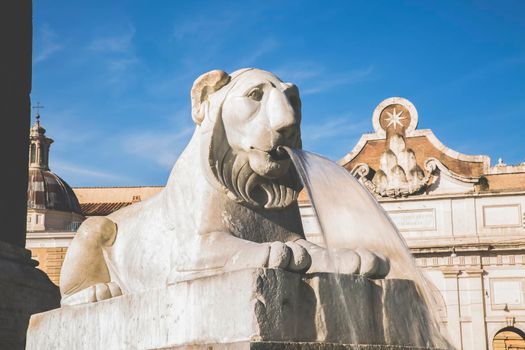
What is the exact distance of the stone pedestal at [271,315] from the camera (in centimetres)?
375

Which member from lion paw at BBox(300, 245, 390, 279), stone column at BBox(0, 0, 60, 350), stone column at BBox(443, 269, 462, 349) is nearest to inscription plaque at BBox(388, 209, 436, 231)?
stone column at BBox(443, 269, 462, 349)

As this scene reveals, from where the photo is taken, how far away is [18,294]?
7531 millimetres

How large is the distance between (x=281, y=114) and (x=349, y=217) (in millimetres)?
676

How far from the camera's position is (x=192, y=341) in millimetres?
3975

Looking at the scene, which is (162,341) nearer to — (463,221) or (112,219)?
(112,219)

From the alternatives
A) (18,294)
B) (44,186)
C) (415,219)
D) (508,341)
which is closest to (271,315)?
(18,294)

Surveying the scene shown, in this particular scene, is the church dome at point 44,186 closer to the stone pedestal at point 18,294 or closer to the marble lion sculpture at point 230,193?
the stone pedestal at point 18,294

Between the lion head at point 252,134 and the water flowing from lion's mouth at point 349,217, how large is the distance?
0.10m

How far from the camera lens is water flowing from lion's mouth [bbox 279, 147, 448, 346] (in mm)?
4473

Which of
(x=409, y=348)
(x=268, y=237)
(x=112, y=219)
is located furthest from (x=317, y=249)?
(x=112, y=219)

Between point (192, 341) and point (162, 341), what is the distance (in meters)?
0.26

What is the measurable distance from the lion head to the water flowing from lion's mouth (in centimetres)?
10

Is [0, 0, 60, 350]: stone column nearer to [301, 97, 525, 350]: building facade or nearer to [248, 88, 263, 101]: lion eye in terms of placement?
[248, 88, 263, 101]: lion eye

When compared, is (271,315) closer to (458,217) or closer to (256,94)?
(256,94)
